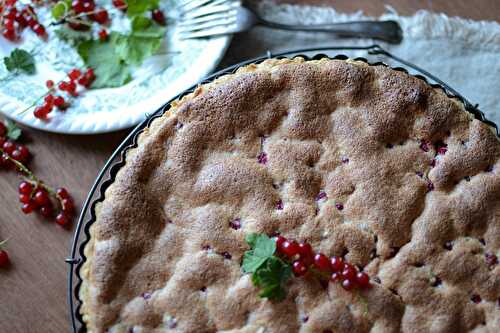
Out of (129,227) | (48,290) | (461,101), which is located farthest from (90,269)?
(461,101)

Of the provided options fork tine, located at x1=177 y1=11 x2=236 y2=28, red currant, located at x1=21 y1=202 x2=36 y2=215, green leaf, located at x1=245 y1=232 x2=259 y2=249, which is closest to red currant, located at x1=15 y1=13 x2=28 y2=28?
fork tine, located at x1=177 y1=11 x2=236 y2=28

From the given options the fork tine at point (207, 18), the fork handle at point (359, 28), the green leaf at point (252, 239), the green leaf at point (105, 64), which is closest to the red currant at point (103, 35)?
the green leaf at point (105, 64)

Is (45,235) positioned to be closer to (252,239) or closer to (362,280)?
A: (252,239)

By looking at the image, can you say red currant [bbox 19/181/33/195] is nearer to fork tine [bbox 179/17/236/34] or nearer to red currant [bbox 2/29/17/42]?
red currant [bbox 2/29/17/42]

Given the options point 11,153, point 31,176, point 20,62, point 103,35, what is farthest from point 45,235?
point 103,35

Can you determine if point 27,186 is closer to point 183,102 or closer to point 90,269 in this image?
point 90,269
